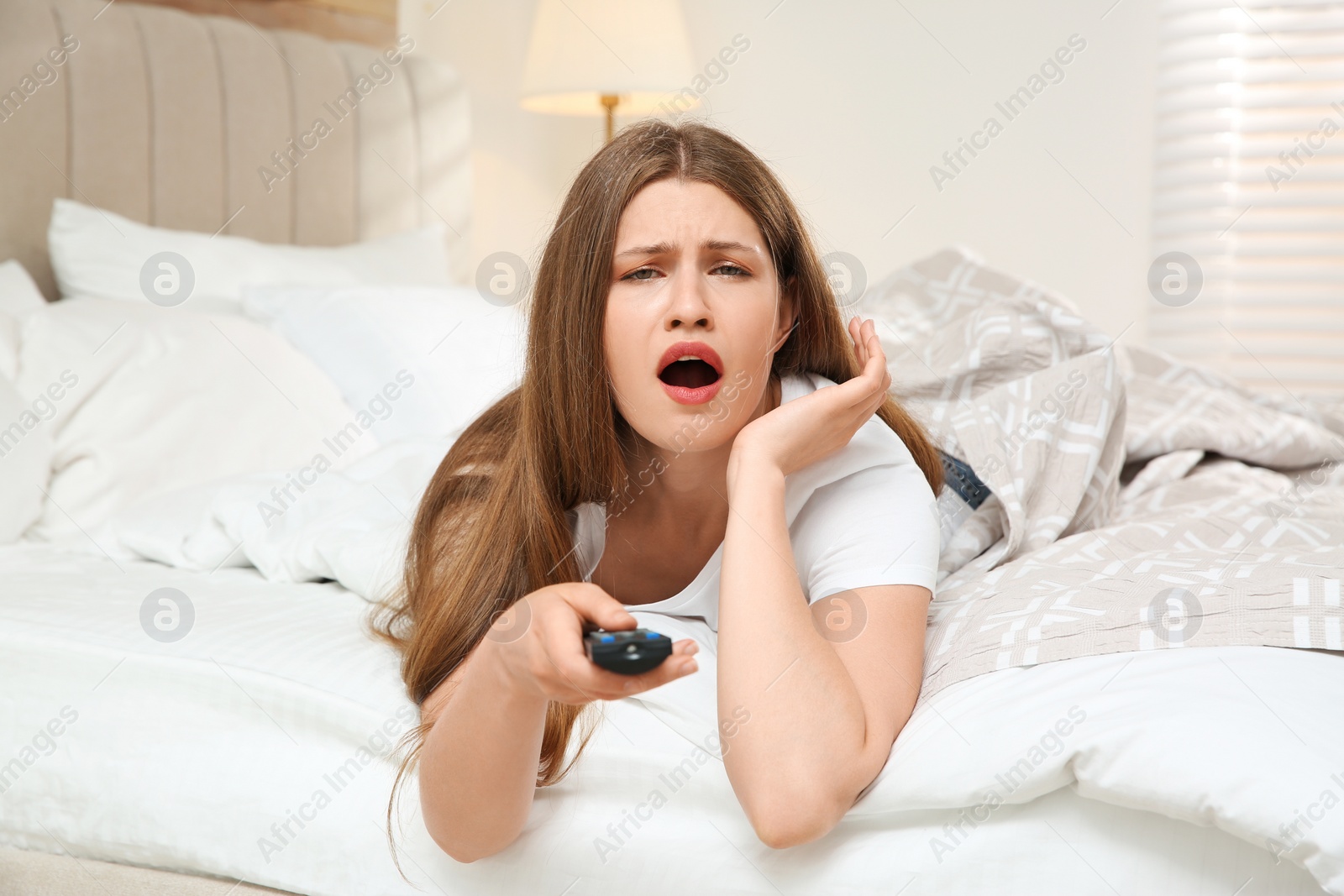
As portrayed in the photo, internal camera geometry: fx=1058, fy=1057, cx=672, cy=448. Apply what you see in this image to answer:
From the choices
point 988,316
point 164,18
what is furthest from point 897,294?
point 164,18

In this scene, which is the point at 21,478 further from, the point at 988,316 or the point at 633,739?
the point at 988,316

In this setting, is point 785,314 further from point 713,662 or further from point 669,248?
point 713,662

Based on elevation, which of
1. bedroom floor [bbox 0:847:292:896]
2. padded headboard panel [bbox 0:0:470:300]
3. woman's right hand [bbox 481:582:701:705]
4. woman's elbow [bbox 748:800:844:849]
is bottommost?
bedroom floor [bbox 0:847:292:896]

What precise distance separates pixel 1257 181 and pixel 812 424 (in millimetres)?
2349

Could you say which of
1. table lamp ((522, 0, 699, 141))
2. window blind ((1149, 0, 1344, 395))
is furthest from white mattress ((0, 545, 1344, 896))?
window blind ((1149, 0, 1344, 395))

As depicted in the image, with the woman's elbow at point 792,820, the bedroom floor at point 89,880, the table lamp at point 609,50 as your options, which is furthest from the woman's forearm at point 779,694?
the table lamp at point 609,50

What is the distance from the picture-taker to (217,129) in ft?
6.71

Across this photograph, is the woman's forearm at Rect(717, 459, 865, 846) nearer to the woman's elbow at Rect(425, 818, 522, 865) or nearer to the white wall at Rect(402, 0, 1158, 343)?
the woman's elbow at Rect(425, 818, 522, 865)

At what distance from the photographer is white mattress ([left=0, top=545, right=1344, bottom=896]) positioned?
27.7 inches

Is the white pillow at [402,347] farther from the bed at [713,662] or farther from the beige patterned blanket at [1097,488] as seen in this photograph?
the beige patterned blanket at [1097,488]

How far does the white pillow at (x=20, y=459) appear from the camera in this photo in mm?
1321

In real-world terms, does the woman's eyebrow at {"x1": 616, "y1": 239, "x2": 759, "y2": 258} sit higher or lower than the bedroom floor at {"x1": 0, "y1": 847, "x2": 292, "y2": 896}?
higher

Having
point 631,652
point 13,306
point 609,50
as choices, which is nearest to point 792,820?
point 631,652

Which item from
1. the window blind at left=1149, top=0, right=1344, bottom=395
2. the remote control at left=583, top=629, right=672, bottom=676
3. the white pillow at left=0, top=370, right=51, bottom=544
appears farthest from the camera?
the window blind at left=1149, top=0, right=1344, bottom=395
